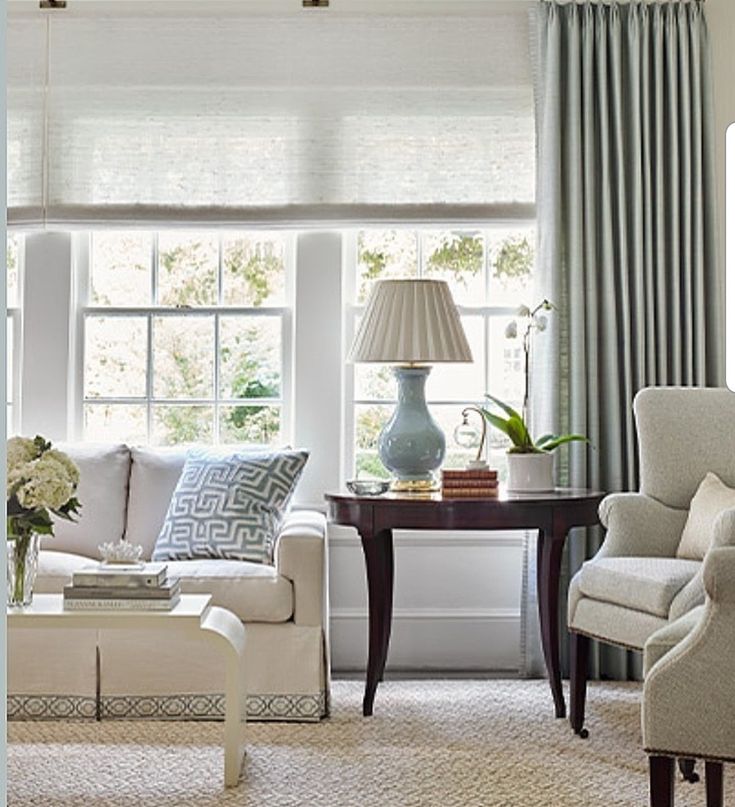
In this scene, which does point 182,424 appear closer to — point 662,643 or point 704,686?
point 662,643

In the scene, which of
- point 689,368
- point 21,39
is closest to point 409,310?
point 689,368

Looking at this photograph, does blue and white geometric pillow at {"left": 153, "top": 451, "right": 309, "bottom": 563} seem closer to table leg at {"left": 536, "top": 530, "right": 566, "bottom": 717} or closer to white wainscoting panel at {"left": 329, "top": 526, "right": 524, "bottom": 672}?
white wainscoting panel at {"left": 329, "top": 526, "right": 524, "bottom": 672}

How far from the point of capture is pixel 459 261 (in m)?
5.02

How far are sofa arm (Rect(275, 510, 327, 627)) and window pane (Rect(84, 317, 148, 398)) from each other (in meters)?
1.32

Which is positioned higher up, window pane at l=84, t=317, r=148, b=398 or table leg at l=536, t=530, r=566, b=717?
window pane at l=84, t=317, r=148, b=398

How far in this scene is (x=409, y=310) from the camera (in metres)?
4.25

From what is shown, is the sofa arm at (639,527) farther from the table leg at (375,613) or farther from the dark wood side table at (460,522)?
the table leg at (375,613)

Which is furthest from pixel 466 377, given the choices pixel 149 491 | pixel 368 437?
pixel 149 491

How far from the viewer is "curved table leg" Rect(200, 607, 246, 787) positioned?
3.25 meters

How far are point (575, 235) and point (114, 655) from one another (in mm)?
2251

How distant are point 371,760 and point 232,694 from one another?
494 millimetres

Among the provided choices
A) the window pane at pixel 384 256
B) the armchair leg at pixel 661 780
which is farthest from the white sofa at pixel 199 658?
the armchair leg at pixel 661 780

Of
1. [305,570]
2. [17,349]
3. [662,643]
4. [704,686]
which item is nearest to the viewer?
[704,686]

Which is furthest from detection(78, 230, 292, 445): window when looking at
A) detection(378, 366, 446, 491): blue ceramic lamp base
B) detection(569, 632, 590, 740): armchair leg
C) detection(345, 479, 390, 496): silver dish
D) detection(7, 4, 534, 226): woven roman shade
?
detection(569, 632, 590, 740): armchair leg
